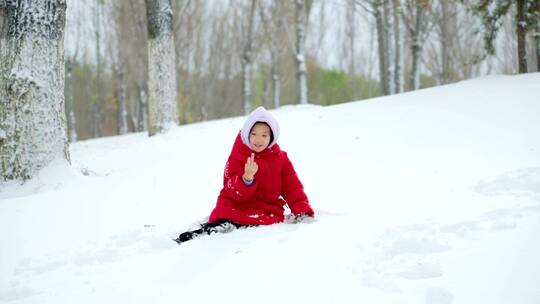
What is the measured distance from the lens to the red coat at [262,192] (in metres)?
3.60

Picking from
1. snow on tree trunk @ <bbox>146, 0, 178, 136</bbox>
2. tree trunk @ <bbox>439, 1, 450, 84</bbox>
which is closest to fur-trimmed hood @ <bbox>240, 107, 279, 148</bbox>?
snow on tree trunk @ <bbox>146, 0, 178, 136</bbox>

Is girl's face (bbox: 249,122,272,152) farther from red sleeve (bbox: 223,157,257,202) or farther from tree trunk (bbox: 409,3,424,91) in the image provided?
tree trunk (bbox: 409,3,424,91)

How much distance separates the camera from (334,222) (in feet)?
11.3

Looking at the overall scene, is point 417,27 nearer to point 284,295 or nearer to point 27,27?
point 27,27

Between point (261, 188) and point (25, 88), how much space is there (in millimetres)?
3391

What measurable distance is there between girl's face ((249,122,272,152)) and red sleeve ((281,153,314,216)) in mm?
293

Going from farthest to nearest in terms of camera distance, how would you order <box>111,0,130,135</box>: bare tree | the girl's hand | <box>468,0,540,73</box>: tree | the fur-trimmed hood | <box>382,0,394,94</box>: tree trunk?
1. <box>111,0,130,135</box>: bare tree
2. <box>382,0,394,94</box>: tree trunk
3. <box>468,0,540,73</box>: tree
4. the fur-trimmed hood
5. the girl's hand

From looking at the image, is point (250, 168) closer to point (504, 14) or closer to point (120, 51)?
point (504, 14)

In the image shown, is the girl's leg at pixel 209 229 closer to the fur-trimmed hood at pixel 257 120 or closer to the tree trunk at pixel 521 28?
the fur-trimmed hood at pixel 257 120

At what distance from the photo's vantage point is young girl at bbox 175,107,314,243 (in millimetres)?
3510

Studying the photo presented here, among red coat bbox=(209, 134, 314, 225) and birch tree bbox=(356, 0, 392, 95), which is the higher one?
birch tree bbox=(356, 0, 392, 95)

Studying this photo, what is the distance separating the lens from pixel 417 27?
13789 millimetres

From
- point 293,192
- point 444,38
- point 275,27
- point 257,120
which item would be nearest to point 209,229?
point 293,192

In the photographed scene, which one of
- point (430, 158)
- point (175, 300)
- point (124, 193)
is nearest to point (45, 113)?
point (124, 193)
